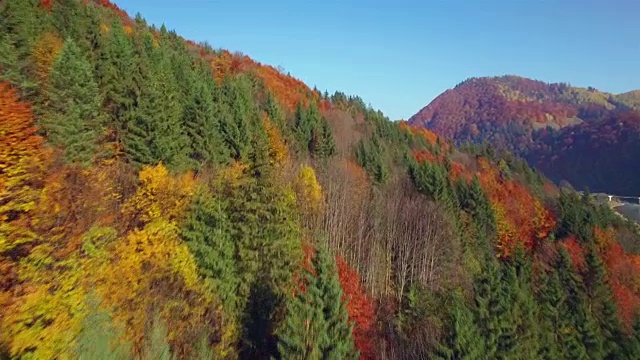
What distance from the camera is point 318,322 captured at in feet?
70.0

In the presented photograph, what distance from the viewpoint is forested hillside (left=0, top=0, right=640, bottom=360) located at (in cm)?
1417

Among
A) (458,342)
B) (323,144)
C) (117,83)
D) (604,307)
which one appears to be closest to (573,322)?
(604,307)

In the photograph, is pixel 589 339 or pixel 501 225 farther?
pixel 501 225

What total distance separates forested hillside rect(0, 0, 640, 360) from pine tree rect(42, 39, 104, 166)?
11cm

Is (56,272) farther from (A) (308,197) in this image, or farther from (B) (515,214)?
(B) (515,214)

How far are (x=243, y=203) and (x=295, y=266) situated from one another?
448 centimetres

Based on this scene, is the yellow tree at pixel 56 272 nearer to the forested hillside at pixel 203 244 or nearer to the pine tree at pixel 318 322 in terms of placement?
the forested hillside at pixel 203 244

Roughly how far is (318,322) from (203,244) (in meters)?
6.96

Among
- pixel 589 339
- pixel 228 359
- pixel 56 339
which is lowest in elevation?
pixel 589 339

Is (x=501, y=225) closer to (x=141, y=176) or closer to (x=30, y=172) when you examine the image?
(x=141, y=176)

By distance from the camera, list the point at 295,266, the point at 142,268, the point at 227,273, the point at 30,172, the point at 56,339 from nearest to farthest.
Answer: the point at 56,339, the point at 30,172, the point at 142,268, the point at 227,273, the point at 295,266

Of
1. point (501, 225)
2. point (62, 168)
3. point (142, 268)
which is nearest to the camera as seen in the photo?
point (62, 168)

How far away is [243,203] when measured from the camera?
25000mm

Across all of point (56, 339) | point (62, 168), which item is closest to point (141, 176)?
point (62, 168)
